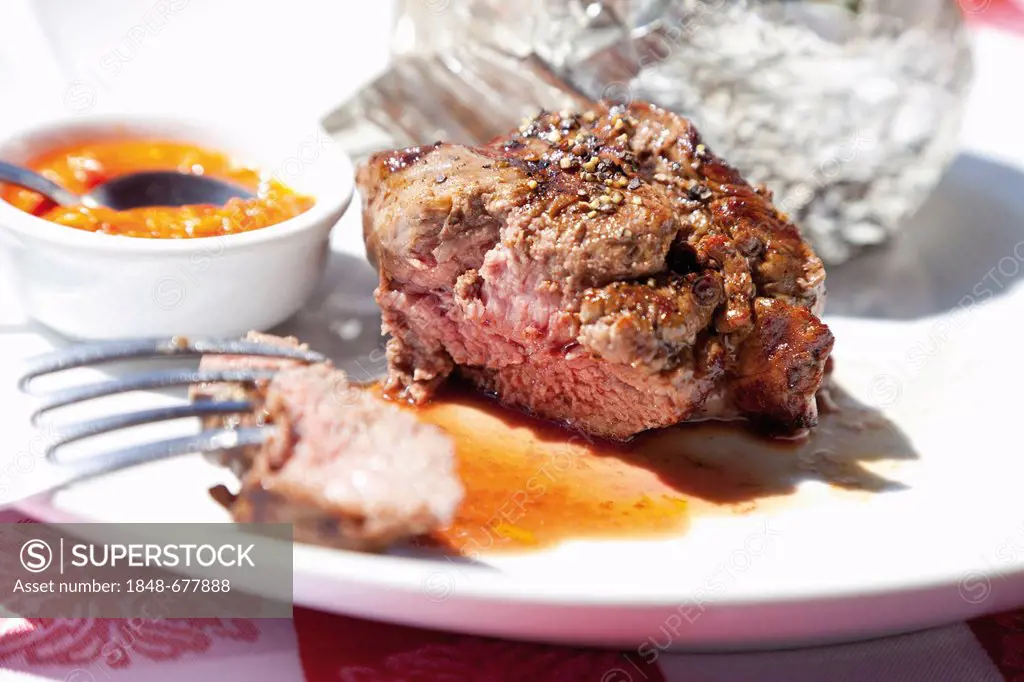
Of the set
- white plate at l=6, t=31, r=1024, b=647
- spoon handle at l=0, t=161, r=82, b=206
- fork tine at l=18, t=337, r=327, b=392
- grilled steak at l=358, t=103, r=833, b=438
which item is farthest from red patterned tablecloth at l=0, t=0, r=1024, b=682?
spoon handle at l=0, t=161, r=82, b=206

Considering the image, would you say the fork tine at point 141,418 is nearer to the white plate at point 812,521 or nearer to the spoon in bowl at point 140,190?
the white plate at point 812,521

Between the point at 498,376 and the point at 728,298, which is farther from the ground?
the point at 728,298

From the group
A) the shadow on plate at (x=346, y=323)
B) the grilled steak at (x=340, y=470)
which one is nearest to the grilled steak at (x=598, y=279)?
the shadow on plate at (x=346, y=323)

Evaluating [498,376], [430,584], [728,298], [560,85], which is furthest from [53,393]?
[560,85]

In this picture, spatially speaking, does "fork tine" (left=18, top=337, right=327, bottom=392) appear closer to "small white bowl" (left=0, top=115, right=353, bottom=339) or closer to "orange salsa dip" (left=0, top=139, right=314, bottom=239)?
"small white bowl" (left=0, top=115, right=353, bottom=339)

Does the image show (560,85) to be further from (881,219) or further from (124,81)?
(124,81)

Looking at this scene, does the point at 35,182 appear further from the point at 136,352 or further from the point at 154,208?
the point at 136,352
